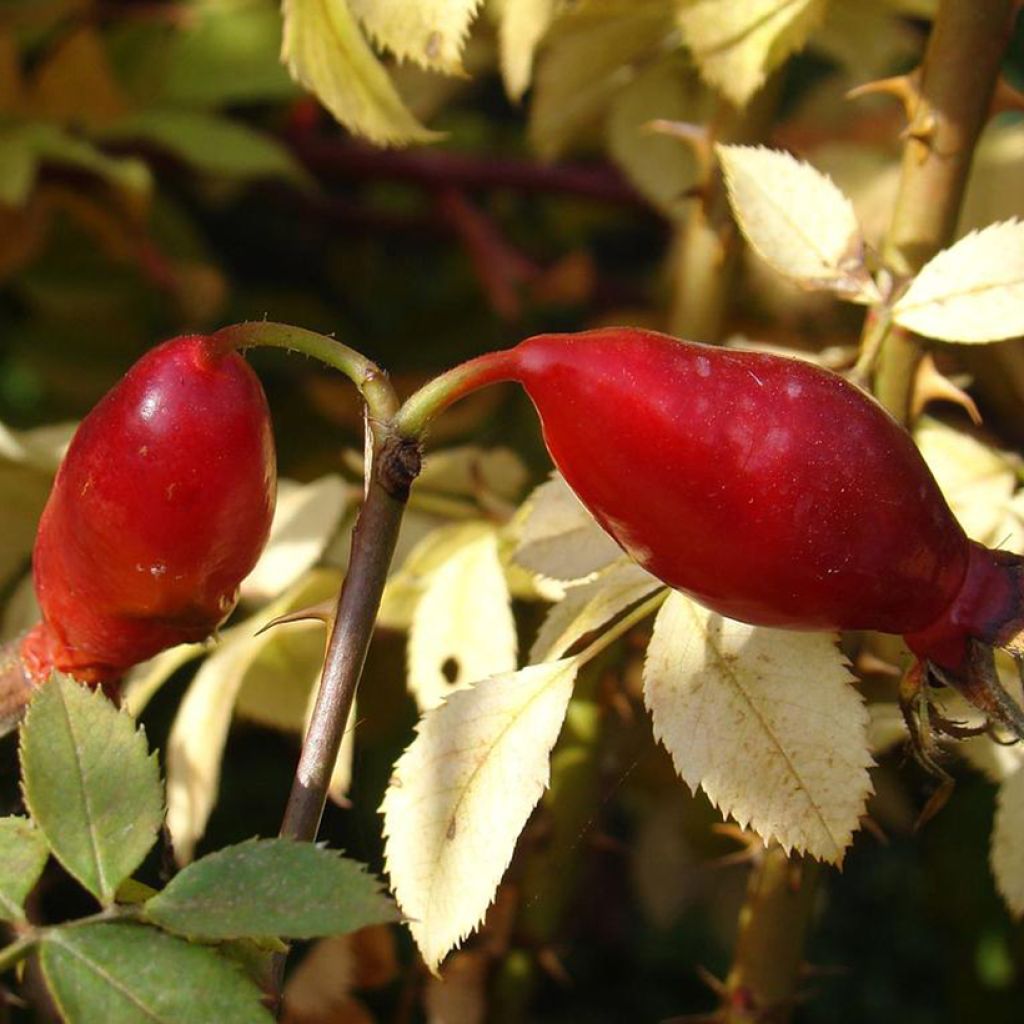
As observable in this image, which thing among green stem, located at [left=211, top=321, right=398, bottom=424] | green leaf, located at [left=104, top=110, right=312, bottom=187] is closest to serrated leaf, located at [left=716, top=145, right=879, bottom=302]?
green stem, located at [left=211, top=321, right=398, bottom=424]

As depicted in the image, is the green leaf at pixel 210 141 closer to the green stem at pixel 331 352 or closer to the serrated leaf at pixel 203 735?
the serrated leaf at pixel 203 735

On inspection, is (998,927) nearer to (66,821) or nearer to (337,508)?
(337,508)

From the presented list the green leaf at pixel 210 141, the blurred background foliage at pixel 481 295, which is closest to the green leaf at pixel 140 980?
the blurred background foliage at pixel 481 295

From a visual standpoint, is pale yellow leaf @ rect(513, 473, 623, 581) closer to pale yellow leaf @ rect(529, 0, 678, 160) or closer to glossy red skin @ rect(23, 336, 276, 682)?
glossy red skin @ rect(23, 336, 276, 682)

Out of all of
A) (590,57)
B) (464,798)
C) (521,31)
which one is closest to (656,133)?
(590,57)

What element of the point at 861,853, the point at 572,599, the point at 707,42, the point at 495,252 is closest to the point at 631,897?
the point at 861,853
